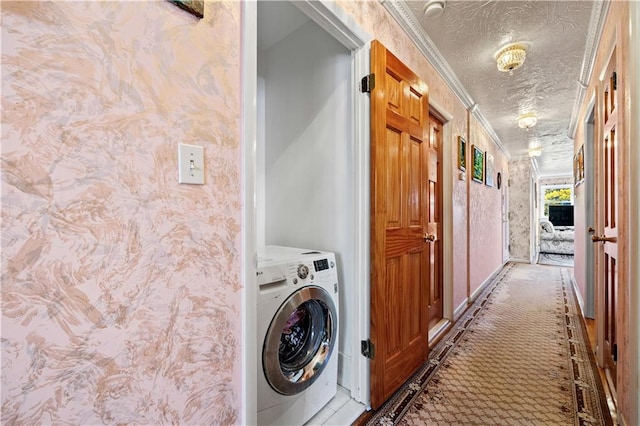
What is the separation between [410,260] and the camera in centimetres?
187

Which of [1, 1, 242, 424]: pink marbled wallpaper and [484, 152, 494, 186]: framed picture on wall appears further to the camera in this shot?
Answer: [484, 152, 494, 186]: framed picture on wall

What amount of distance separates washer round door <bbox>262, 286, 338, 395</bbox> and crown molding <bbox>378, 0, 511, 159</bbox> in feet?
5.96

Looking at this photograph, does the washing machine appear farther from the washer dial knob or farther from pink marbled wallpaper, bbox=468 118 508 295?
pink marbled wallpaper, bbox=468 118 508 295

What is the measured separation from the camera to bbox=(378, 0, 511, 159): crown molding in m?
1.82

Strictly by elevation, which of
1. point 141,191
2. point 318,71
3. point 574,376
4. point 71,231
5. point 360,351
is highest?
point 318,71

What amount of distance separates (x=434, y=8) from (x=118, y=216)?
1.99 metres

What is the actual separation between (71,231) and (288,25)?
6.49 feet

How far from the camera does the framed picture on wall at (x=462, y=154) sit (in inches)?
119

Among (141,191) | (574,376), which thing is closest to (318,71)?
(141,191)

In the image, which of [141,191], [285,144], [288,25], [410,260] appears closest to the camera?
[141,191]

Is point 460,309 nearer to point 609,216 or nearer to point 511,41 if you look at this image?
point 609,216

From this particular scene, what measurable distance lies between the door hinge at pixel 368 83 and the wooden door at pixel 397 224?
2 centimetres

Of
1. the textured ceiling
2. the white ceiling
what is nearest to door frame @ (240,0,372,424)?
the white ceiling

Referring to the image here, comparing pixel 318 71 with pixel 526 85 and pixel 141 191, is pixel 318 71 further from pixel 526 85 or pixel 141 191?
pixel 526 85
